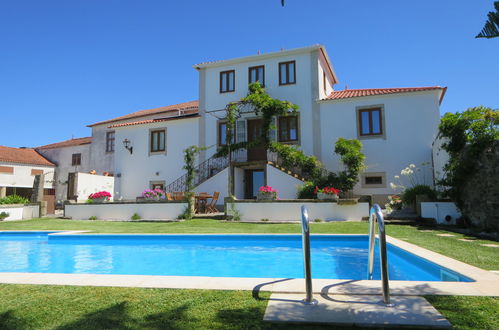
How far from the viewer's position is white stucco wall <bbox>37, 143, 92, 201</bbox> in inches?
1074

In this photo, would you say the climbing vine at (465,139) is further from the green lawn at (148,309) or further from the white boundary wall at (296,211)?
the green lawn at (148,309)

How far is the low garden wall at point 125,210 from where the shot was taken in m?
13.9

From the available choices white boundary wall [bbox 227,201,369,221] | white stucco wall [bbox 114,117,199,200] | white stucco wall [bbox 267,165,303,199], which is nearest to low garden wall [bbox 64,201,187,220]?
Answer: white boundary wall [bbox 227,201,369,221]

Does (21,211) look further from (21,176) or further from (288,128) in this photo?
(21,176)

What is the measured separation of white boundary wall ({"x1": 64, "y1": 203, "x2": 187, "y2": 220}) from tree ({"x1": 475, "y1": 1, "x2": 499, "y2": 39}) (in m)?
12.9

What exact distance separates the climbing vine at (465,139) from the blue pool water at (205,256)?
171 inches

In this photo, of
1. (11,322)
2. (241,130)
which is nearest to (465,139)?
(241,130)

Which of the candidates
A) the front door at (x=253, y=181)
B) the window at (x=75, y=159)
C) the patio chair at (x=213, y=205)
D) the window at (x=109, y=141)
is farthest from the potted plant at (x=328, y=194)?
the window at (x=75, y=159)

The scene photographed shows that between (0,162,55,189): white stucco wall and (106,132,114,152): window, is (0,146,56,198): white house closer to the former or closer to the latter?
(0,162,55,189): white stucco wall

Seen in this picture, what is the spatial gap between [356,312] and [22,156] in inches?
1336

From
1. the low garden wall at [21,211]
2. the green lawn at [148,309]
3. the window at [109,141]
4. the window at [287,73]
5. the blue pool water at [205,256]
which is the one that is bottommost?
the blue pool water at [205,256]

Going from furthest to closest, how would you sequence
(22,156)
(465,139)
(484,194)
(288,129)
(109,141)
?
1. (22,156)
2. (109,141)
3. (288,129)
4. (465,139)
5. (484,194)

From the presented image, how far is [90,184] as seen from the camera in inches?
751

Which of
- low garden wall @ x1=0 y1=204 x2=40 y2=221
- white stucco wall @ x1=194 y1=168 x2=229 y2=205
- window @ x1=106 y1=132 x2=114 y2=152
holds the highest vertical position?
window @ x1=106 y1=132 x2=114 y2=152
